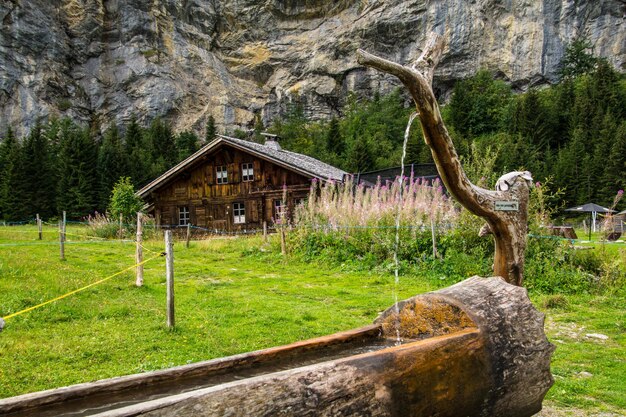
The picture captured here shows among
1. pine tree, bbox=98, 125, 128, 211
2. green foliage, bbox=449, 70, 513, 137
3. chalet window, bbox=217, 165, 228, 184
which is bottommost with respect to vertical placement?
chalet window, bbox=217, 165, 228, 184

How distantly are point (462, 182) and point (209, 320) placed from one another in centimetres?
392

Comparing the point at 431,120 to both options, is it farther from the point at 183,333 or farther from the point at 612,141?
the point at 612,141

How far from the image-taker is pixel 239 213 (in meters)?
22.9

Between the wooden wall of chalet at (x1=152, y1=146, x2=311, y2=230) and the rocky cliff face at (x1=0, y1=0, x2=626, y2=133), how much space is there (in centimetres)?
5265

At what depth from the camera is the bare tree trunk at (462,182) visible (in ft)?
11.4

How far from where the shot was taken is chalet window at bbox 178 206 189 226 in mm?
23828

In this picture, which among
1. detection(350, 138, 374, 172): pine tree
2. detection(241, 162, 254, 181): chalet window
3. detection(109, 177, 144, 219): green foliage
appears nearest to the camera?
detection(109, 177, 144, 219): green foliage

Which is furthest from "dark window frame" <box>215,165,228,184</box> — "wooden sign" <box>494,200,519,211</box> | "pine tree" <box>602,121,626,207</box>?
"pine tree" <box>602,121,626,207</box>

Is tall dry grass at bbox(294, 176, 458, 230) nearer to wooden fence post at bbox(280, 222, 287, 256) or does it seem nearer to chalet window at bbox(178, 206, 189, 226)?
wooden fence post at bbox(280, 222, 287, 256)

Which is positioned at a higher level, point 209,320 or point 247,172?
point 247,172

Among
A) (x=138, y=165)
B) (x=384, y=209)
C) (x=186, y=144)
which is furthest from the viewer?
(x=186, y=144)

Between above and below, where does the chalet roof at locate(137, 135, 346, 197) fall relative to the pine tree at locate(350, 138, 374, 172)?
below

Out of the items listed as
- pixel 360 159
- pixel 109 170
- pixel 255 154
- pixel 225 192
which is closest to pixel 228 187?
pixel 225 192

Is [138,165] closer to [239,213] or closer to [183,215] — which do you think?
[183,215]
